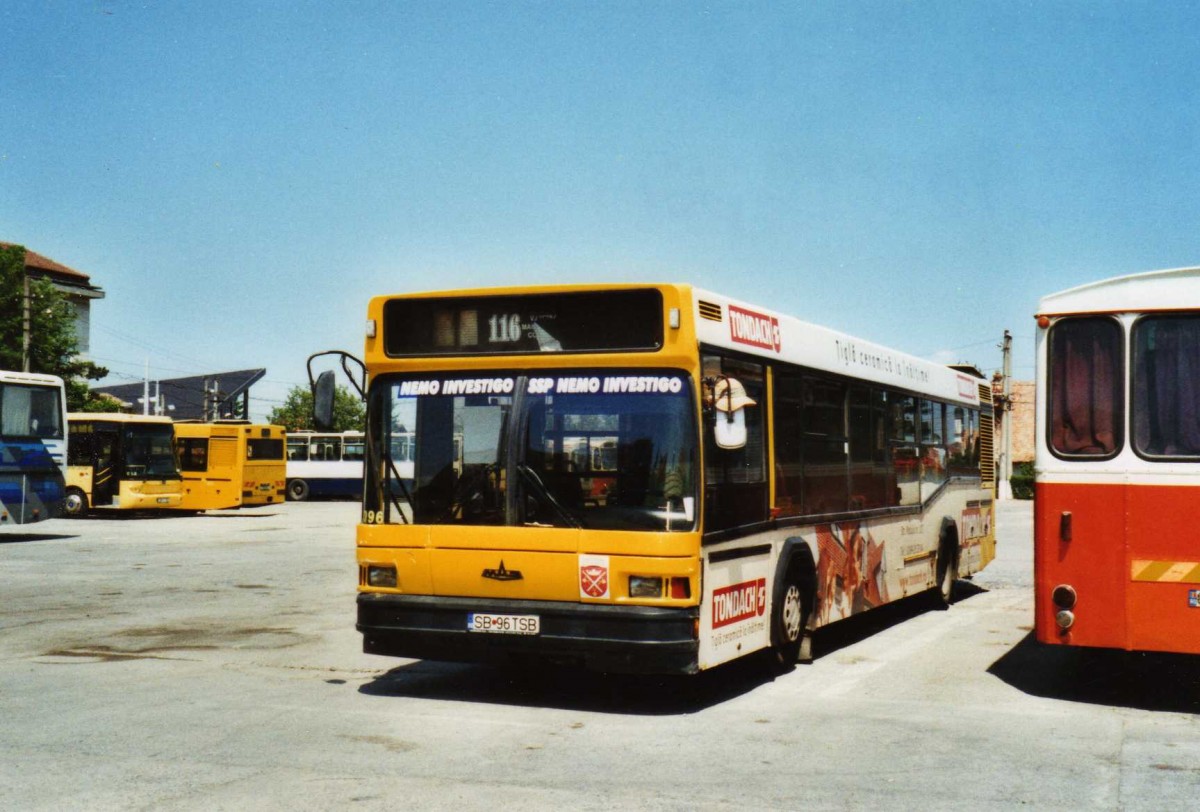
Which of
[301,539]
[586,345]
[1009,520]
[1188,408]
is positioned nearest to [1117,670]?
[1188,408]

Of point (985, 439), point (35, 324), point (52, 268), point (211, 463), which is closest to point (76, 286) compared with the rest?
point (52, 268)

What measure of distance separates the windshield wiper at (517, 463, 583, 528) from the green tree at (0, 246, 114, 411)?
48898 mm

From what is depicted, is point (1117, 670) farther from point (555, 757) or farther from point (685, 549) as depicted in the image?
point (555, 757)

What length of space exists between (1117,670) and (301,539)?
66.8ft

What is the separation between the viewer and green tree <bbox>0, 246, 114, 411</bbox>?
52.5 metres

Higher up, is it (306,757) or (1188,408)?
(1188,408)

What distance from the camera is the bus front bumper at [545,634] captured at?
7941 mm

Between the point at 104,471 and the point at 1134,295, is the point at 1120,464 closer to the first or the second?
the point at 1134,295

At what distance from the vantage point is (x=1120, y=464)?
27.8 ft

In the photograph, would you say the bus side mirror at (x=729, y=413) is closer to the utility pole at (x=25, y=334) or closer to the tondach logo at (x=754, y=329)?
the tondach logo at (x=754, y=329)

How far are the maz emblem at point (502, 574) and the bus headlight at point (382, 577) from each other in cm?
71

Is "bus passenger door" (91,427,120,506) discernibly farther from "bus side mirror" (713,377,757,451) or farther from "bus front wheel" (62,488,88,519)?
"bus side mirror" (713,377,757,451)

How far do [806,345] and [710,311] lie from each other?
78.9 inches

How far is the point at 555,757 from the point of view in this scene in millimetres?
7051
